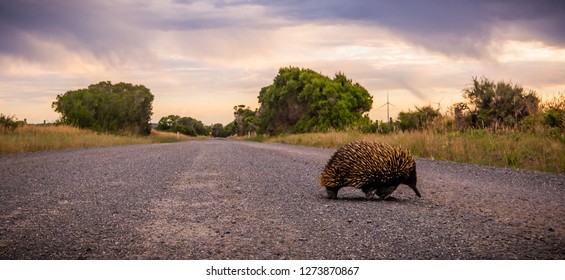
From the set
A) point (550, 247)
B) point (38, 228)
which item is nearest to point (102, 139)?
point (38, 228)

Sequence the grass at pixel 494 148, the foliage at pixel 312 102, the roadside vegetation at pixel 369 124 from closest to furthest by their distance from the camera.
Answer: the grass at pixel 494 148 → the roadside vegetation at pixel 369 124 → the foliage at pixel 312 102

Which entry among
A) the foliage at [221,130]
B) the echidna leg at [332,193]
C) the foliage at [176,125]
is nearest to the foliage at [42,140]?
the echidna leg at [332,193]

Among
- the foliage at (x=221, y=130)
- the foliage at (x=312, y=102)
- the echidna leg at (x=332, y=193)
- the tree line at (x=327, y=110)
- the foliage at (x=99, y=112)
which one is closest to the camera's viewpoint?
the echidna leg at (x=332, y=193)

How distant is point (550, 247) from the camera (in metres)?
3.87

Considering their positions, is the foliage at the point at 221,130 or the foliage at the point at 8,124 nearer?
the foliage at the point at 8,124

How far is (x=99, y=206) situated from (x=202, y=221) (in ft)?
6.00

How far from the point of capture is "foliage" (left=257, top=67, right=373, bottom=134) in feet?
151

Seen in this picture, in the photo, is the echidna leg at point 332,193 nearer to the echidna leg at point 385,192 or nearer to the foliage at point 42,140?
the echidna leg at point 385,192

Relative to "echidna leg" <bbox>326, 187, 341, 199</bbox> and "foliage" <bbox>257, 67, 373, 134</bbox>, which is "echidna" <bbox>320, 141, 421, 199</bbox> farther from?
"foliage" <bbox>257, 67, 373, 134</bbox>

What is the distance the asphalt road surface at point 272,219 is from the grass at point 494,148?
100 inches

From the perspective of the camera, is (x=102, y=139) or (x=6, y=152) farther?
(x=102, y=139)

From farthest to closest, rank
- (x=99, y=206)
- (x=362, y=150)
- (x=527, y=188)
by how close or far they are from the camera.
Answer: (x=527, y=188)
(x=362, y=150)
(x=99, y=206)

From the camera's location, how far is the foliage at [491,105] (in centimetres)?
1906

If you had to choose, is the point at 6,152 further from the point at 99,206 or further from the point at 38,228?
the point at 38,228
